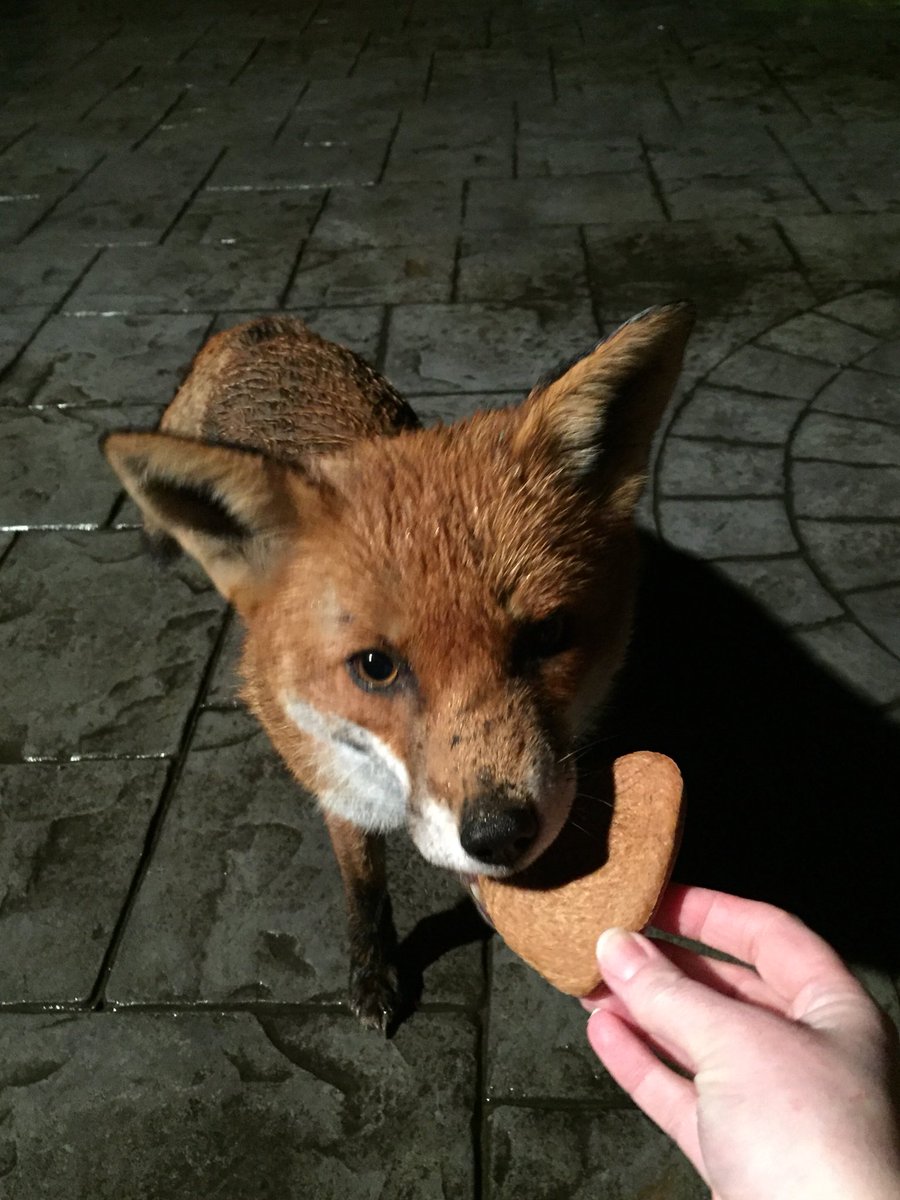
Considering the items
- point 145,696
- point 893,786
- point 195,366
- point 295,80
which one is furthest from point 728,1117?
point 295,80

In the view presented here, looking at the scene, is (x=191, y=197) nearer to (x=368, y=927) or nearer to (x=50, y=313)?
(x=50, y=313)

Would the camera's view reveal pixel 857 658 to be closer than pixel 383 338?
Yes

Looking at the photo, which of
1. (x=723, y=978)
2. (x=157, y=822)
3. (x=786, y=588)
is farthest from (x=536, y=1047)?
(x=786, y=588)

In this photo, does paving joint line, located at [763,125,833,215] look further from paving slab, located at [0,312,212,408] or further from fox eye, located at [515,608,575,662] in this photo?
fox eye, located at [515,608,575,662]

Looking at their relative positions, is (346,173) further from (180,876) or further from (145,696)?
(180,876)

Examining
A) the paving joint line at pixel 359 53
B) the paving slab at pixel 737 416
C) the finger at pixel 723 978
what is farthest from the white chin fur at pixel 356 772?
the paving joint line at pixel 359 53

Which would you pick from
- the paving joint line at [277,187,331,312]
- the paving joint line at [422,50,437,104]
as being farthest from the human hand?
the paving joint line at [422,50,437,104]
